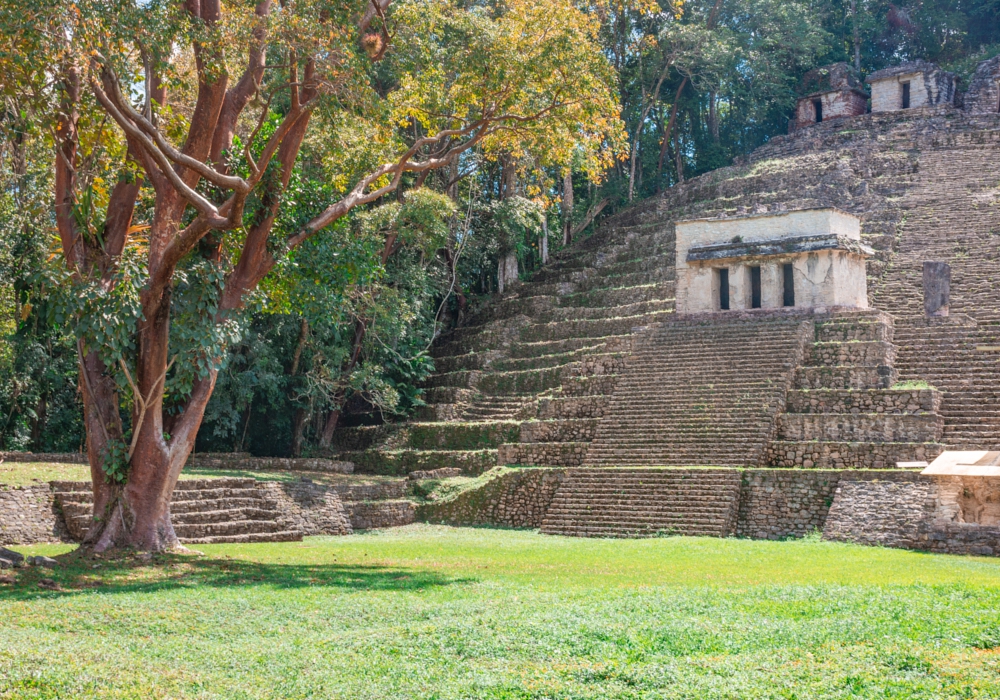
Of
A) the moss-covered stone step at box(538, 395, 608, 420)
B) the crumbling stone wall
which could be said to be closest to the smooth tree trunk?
the moss-covered stone step at box(538, 395, 608, 420)

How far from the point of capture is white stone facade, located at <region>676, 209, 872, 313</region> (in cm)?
2344

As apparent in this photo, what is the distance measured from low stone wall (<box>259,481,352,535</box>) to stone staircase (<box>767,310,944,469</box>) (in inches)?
302

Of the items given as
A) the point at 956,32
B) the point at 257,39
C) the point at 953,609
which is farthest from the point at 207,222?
the point at 956,32

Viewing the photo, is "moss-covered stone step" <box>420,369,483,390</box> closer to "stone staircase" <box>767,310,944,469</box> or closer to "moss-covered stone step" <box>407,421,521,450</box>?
"moss-covered stone step" <box>407,421,521,450</box>

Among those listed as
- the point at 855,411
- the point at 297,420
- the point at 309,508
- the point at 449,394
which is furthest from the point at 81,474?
the point at 855,411

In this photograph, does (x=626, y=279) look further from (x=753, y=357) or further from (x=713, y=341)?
(x=753, y=357)

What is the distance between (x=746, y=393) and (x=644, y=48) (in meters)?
18.3

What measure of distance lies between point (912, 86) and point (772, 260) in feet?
58.7

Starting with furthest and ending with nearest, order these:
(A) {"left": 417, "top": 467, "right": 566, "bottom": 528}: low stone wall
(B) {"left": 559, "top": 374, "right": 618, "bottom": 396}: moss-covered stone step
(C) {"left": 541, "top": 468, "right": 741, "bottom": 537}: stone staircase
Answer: (B) {"left": 559, "top": 374, "right": 618, "bottom": 396}: moss-covered stone step, (A) {"left": 417, "top": 467, "right": 566, "bottom": 528}: low stone wall, (C) {"left": 541, "top": 468, "right": 741, "bottom": 537}: stone staircase

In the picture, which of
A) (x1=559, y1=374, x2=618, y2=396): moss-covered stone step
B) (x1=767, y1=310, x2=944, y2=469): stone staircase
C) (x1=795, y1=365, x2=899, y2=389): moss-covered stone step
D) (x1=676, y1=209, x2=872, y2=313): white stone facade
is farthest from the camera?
(x1=676, y1=209, x2=872, y2=313): white stone facade

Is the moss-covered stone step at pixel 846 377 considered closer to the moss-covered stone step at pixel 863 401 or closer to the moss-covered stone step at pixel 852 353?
the moss-covered stone step at pixel 863 401

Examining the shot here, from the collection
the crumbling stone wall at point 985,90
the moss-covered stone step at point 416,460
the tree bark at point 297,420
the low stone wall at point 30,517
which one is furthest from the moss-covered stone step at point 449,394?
the crumbling stone wall at point 985,90

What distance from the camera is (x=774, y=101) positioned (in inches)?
1644

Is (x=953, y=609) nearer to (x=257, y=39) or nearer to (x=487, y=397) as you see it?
(x=257, y=39)
